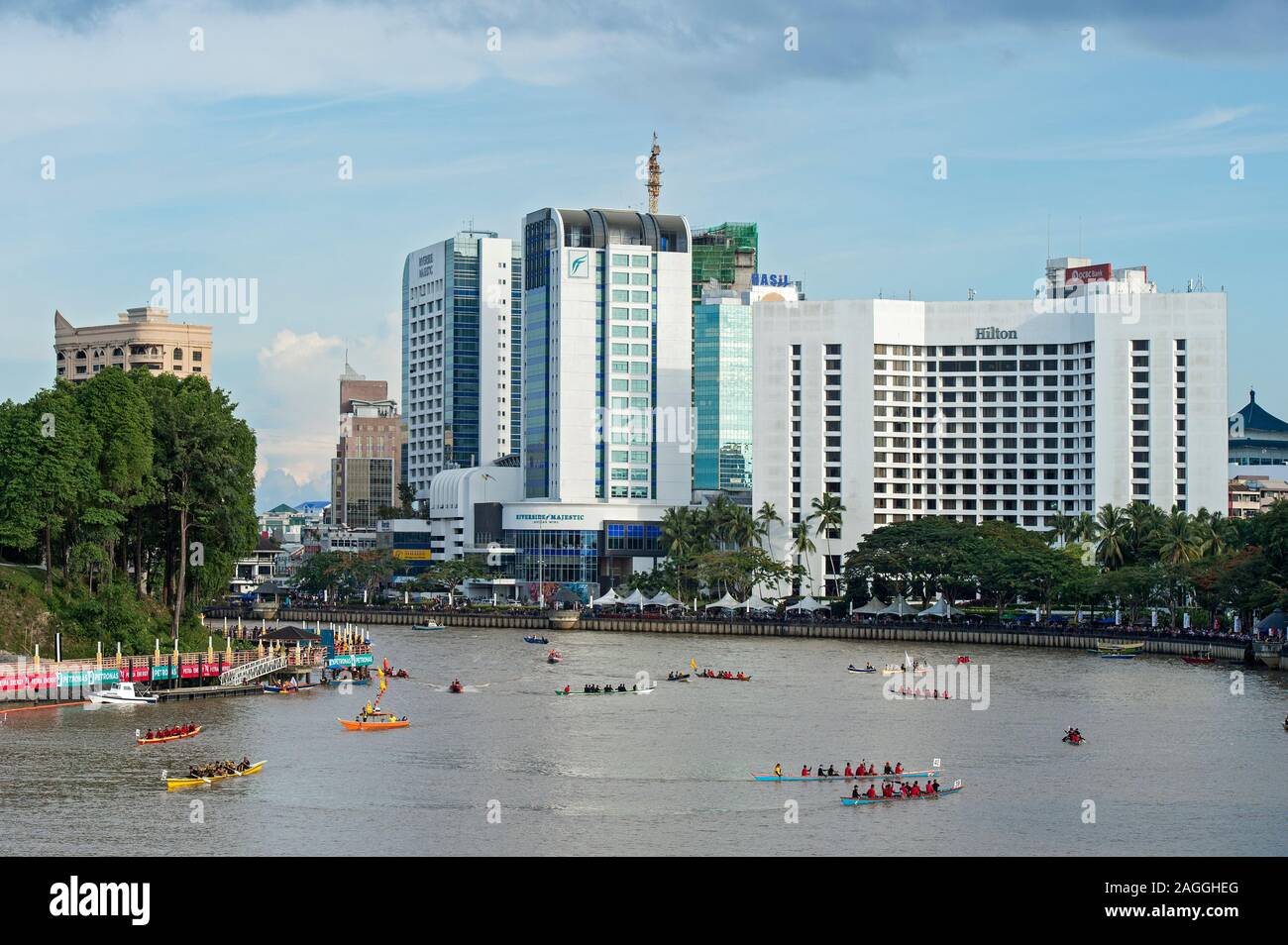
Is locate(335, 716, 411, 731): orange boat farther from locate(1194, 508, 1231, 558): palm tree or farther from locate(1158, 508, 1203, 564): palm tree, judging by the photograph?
locate(1194, 508, 1231, 558): palm tree

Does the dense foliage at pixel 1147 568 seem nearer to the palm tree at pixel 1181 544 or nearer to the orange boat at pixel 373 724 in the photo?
the palm tree at pixel 1181 544

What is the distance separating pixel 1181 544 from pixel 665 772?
373 ft

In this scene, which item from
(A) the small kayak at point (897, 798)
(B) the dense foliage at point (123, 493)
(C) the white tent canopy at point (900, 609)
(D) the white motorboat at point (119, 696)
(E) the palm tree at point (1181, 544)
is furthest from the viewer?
(C) the white tent canopy at point (900, 609)

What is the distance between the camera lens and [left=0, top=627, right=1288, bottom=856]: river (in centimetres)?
6700

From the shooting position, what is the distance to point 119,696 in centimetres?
10719

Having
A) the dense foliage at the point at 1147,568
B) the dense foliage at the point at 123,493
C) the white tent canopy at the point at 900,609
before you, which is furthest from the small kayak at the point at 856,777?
the white tent canopy at the point at 900,609

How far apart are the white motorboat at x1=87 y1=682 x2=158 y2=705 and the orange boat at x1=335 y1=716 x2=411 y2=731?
17.0 m

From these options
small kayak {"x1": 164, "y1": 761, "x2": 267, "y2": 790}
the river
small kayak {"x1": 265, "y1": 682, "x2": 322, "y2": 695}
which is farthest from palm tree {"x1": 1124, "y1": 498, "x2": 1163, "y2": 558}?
small kayak {"x1": 164, "y1": 761, "x2": 267, "y2": 790}

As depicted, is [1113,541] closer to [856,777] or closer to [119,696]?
[856,777]

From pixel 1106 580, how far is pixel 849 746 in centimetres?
9247

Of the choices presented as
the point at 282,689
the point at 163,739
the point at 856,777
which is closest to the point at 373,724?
the point at 163,739

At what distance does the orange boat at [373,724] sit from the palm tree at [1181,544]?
4233 inches

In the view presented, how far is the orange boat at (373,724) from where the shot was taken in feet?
322
